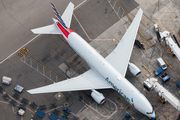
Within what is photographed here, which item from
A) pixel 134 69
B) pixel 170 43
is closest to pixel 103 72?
A: pixel 134 69

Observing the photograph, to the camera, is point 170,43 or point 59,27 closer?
point 170,43

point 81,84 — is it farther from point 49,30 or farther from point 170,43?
point 170,43

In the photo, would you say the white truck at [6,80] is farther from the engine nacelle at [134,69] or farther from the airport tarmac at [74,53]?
the engine nacelle at [134,69]

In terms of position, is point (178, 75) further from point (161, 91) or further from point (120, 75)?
Result: point (120, 75)

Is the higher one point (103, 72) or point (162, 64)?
point (103, 72)

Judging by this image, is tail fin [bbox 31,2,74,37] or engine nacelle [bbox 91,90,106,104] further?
tail fin [bbox 31,2,74,37]

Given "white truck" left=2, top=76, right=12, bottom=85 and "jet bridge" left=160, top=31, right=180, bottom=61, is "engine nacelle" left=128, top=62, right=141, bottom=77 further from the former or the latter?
"white truck" left=2, top=76, right=12, bottom=85

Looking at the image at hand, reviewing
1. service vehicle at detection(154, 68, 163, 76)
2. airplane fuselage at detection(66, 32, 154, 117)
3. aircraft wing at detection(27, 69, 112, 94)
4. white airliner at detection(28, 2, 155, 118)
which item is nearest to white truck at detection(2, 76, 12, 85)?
white airliner at detection(28, 2, 155, 118)
